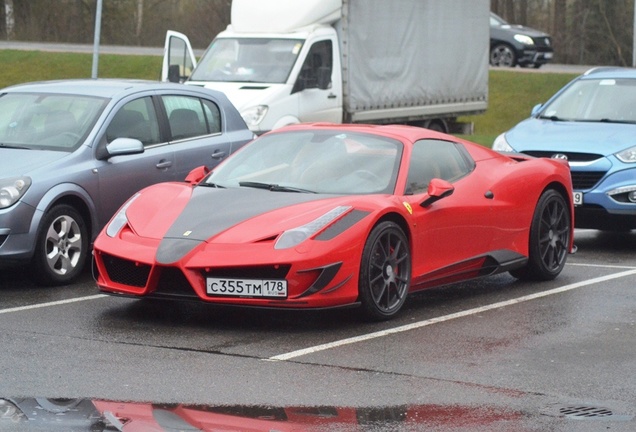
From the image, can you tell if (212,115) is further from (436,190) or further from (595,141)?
(595,141)

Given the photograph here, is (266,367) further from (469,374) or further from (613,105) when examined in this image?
(613,105)

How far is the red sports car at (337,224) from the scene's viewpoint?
27.0 ft

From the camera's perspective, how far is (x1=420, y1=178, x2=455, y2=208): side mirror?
29.8 feet

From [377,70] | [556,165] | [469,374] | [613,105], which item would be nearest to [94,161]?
[556,165]

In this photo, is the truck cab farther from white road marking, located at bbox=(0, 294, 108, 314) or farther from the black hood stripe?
the black hood stripe

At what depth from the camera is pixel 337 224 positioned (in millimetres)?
8422

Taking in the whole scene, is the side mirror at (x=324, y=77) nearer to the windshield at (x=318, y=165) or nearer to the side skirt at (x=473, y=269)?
the side skirt at (x=473, y=269)

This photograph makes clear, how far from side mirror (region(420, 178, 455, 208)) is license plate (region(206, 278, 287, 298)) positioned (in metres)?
1.45

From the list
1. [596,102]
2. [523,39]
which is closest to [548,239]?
[596,102]

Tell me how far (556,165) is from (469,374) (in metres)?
4.08

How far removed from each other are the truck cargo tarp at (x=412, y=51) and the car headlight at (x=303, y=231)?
1227 cm

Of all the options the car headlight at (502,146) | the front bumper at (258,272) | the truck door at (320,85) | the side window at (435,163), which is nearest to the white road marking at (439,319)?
the front bumper at (258,272)

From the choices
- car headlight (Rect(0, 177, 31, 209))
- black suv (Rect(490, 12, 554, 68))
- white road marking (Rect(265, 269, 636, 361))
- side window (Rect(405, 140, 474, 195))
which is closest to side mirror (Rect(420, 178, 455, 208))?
side window (Rect(405, 140, 474, 195))

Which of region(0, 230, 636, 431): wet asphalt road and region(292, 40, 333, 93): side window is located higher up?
region(292, 40, 333, 93): side window
